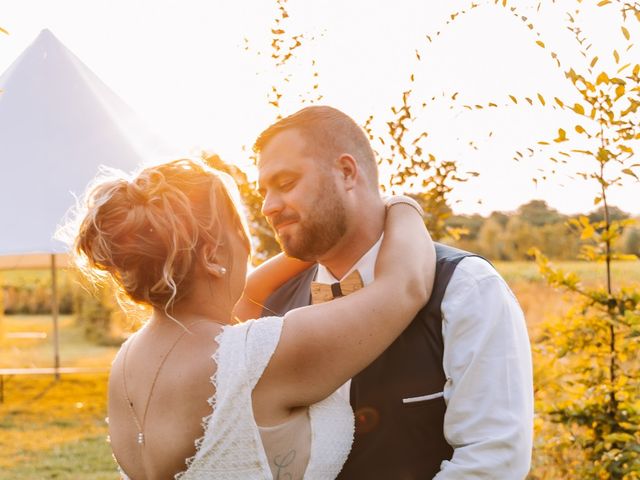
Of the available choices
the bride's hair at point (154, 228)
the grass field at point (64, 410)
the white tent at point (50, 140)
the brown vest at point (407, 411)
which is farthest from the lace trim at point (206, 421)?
the white tent at point (50, 140)

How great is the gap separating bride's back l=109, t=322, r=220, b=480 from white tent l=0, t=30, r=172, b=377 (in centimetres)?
582

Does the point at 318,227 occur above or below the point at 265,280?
above

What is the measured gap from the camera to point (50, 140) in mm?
8695

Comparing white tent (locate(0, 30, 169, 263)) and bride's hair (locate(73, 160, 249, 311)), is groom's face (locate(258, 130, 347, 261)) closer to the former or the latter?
bride's hair (locate(73, 160, 249, 311))

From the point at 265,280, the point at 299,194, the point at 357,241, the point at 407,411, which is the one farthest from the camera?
the point at 265,280

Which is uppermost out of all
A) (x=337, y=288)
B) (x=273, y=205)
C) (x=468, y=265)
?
(x=273, y=205)

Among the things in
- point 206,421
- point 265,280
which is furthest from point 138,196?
point 265,280

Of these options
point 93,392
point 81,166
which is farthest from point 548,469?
point 93,392

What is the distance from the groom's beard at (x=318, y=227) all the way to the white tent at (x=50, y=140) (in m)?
5.55

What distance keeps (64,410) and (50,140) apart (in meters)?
3.03

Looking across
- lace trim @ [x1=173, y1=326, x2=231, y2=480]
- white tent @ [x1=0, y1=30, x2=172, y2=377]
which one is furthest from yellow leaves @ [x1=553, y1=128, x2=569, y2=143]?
white tent @ [x1=0, y1=30, x2=172, y2=377]

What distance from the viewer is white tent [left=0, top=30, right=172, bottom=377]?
8.06 m

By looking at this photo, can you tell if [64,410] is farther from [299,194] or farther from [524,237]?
[524,237]

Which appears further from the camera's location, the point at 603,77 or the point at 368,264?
the point at 603,77
